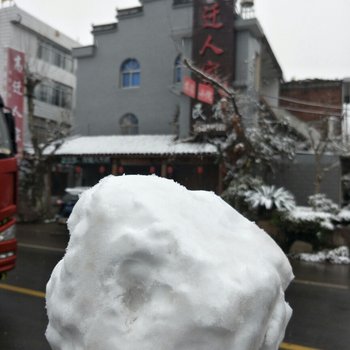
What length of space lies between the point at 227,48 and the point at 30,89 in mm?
8060

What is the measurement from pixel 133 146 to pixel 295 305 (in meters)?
12.4

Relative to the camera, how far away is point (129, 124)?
2031cm

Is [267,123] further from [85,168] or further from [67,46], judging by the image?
[67,46]

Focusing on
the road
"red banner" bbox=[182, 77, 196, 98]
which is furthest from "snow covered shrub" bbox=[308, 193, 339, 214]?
"red banner" bbox=[182, 77, 196, 98]

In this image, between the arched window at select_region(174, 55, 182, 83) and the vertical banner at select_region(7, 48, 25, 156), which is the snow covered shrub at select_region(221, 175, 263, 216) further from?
the vertical banner at select_region(7, 48, 25, 156)

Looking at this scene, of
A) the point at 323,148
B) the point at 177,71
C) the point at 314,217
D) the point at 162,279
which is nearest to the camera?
the point at 162,279

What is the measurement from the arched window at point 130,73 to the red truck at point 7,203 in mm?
15095

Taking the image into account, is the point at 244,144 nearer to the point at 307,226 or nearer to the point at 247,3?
the point at 307,226

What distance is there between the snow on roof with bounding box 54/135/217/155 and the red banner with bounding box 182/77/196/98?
6.21 ft

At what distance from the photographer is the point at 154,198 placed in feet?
8.46

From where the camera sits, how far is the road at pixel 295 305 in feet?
15.1

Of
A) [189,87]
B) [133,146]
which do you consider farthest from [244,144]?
[133,146]

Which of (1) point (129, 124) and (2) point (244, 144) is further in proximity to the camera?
(1) point (129, 124)

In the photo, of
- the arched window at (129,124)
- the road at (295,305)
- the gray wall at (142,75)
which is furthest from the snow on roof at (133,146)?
the road at (295,305)
